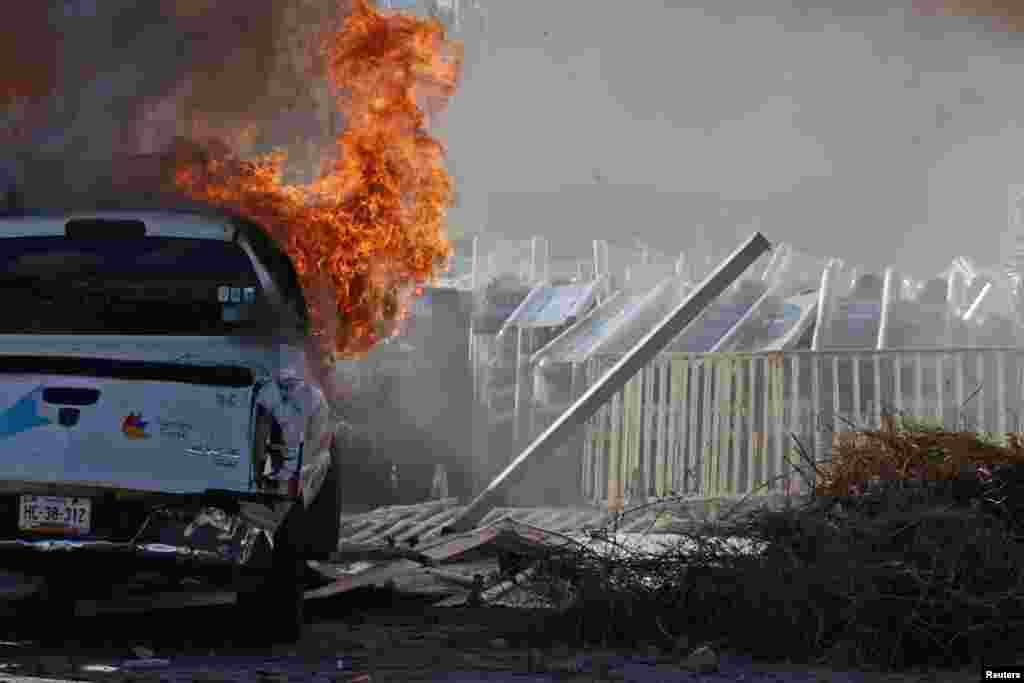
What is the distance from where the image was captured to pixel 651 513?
53.2 feet

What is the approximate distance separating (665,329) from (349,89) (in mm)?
4309

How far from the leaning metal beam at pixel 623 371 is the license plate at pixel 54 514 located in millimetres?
7674

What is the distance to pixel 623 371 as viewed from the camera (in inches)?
639

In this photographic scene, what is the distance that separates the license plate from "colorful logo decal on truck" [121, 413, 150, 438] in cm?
35

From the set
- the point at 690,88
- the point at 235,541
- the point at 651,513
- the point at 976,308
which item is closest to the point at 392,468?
the point at 651,513

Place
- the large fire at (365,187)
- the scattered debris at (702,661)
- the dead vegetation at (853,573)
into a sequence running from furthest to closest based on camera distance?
1. the large fire at (365,187)
2. the dead vegetation at (853,573)
3. the scattered debris at (702,661)

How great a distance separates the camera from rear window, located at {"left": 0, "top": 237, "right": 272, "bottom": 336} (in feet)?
25.5

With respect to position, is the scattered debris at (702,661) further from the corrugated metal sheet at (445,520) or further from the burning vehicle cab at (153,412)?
the corrugated metal sheet at (445,520)

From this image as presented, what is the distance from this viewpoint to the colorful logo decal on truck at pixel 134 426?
23.7 ft

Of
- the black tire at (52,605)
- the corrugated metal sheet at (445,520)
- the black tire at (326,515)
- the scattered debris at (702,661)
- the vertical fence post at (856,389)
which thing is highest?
the vertical fence post at (856,389)

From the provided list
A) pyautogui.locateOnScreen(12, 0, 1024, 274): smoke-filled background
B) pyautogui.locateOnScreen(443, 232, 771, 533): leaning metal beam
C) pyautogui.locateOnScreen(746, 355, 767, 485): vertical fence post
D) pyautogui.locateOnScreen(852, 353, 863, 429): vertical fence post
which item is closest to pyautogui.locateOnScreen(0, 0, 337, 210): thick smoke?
pyautogui.locateOnScreen(443, 232, 771, 533): leaning metal beam

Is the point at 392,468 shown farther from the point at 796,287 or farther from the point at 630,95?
the point at 630,95

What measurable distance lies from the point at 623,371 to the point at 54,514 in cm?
961

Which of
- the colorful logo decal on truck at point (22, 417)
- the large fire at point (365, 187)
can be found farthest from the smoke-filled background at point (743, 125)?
the colorful logo decal on truck at point (22, 417)
